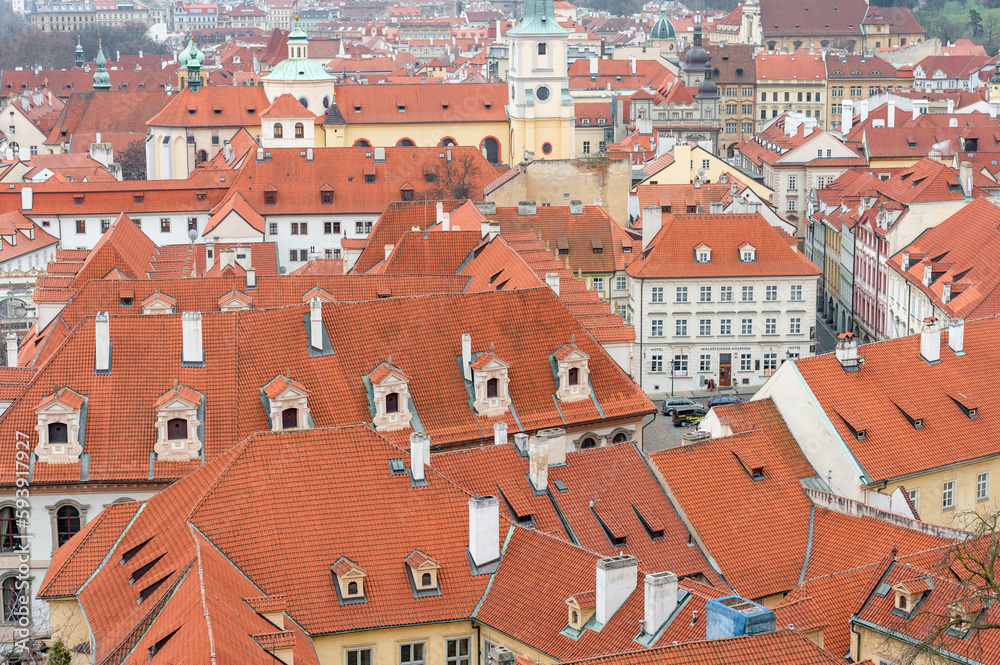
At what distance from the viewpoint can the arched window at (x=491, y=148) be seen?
138 metres

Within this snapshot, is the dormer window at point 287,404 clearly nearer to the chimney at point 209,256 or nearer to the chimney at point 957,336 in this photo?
the chimney at point 957,336

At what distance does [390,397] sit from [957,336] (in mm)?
19625

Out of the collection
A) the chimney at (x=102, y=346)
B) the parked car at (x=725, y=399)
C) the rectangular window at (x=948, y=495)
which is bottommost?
the parked car at (x=725, y=399)

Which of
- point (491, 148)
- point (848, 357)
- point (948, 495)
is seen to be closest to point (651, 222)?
point (848, 357)

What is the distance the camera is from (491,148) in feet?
454

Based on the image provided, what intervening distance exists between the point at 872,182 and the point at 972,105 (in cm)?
4673

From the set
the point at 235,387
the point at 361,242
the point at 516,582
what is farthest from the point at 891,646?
the point at 361,242

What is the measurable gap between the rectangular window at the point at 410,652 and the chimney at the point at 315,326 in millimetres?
15512

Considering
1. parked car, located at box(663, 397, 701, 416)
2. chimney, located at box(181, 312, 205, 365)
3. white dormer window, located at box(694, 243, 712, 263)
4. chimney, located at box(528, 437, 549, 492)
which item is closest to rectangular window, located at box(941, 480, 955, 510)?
chimney, located at box(528, 437, 549, 492)

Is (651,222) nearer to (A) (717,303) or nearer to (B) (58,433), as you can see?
(A) (717,303)

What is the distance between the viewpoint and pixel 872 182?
106 meters

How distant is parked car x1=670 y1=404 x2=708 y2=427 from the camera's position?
78875 millimetres

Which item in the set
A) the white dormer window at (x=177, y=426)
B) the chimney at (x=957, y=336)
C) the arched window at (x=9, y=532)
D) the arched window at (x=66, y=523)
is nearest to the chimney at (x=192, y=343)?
the white dormer window at (x=177, y=426)

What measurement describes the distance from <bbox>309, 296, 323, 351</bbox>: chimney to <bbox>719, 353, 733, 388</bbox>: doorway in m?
35.4
